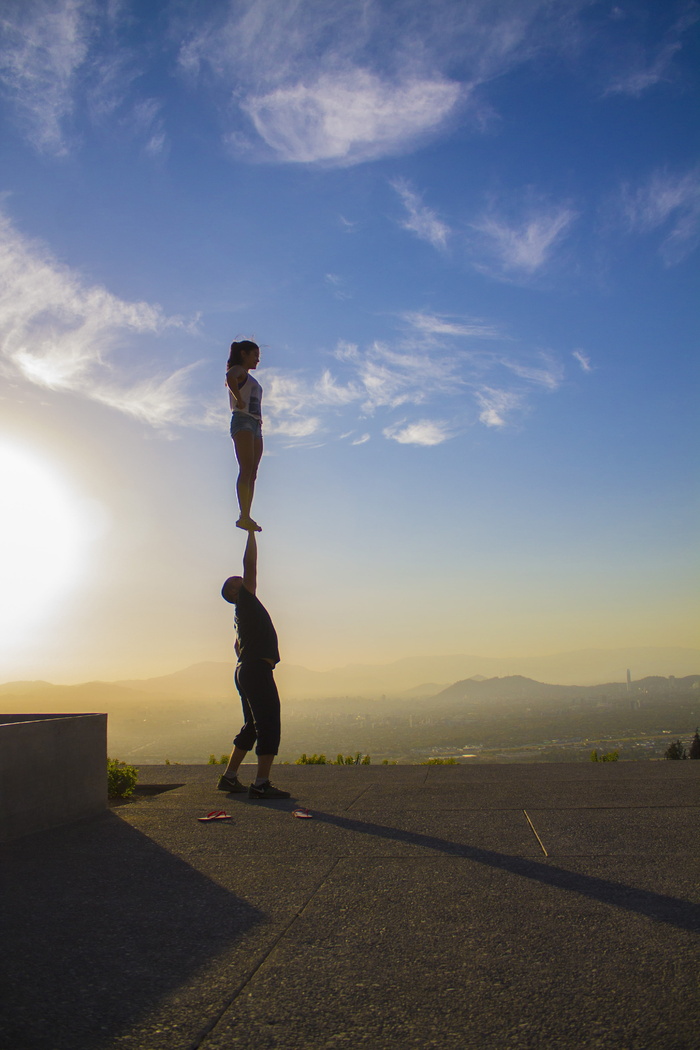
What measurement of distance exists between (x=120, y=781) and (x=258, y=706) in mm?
1472

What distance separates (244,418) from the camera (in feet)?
21.7

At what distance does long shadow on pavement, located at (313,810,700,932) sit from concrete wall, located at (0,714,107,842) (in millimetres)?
2038

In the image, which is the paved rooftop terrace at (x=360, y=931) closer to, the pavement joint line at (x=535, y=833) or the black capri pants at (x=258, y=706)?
the pavement joint line at (x=535, y=833)

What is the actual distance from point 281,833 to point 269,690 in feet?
5.68

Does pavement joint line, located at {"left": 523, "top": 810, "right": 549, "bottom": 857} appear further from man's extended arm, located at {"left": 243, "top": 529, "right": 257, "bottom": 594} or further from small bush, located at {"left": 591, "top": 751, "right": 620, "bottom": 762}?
small bush, located at {"left": 591, "top": 751, "right": 620, "bottom": 762}

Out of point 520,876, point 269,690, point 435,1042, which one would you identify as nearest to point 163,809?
point 269,690

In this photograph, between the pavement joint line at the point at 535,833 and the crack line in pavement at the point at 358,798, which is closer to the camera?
the pavement joint line at the point at 535,833

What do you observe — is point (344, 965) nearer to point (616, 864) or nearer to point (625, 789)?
point (616, 864)

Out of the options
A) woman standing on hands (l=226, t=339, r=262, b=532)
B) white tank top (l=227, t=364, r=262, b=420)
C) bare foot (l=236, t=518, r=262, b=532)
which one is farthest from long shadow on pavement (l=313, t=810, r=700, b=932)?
white tank top (l=227, t=364, r=262, b=420)

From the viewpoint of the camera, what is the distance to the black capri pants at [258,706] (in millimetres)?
5801

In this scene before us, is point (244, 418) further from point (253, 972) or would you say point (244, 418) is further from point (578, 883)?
point (253, 972)

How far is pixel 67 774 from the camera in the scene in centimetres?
480

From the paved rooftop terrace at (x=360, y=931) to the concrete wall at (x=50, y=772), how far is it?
0.16 metres

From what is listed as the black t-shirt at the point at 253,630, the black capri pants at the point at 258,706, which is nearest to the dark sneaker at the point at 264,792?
the black capri pants at the point at 258,706
